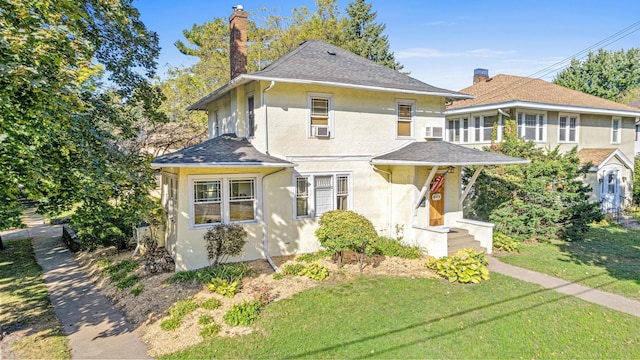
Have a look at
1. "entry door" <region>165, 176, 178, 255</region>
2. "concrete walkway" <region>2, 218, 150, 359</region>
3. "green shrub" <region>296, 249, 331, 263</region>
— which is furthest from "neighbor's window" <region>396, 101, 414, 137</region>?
"concrete walkway" <region>2, 218, 150, 359</region>

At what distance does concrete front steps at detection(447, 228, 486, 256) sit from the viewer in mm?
11578

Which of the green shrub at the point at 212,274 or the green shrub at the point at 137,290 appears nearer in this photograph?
the green shrub at the point at 137,290

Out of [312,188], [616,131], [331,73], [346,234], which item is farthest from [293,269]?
[616,131]

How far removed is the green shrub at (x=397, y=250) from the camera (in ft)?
37.0

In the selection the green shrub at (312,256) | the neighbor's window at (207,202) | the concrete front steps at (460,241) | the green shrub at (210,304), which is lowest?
the green shrub at (210,304)

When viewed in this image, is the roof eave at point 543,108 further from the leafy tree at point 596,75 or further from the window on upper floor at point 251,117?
the leafy tree at point 596,75

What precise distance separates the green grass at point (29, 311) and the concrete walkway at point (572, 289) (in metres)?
10.7

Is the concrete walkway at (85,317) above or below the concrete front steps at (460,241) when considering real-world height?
below

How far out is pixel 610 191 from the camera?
19984mm

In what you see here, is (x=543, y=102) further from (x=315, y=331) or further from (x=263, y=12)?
(x=263, y=12)

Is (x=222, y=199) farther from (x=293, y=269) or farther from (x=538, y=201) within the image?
(x=538, y=201)

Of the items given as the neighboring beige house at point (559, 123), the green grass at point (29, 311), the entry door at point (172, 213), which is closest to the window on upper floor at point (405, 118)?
the neighboring beige house at point (559, 123)

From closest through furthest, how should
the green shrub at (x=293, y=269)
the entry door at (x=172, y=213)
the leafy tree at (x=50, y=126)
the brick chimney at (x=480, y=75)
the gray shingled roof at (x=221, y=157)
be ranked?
the leafy tree at (x=50, y=126) → the gray shingled roof at (x=221, y=157) → the green shrub at (x=293, y=269) → the entry door at (x=172, y=213) → the brick chimney at (x=480, y=75)

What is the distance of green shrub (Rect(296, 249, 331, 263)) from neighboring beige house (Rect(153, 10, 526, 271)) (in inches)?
15.9
